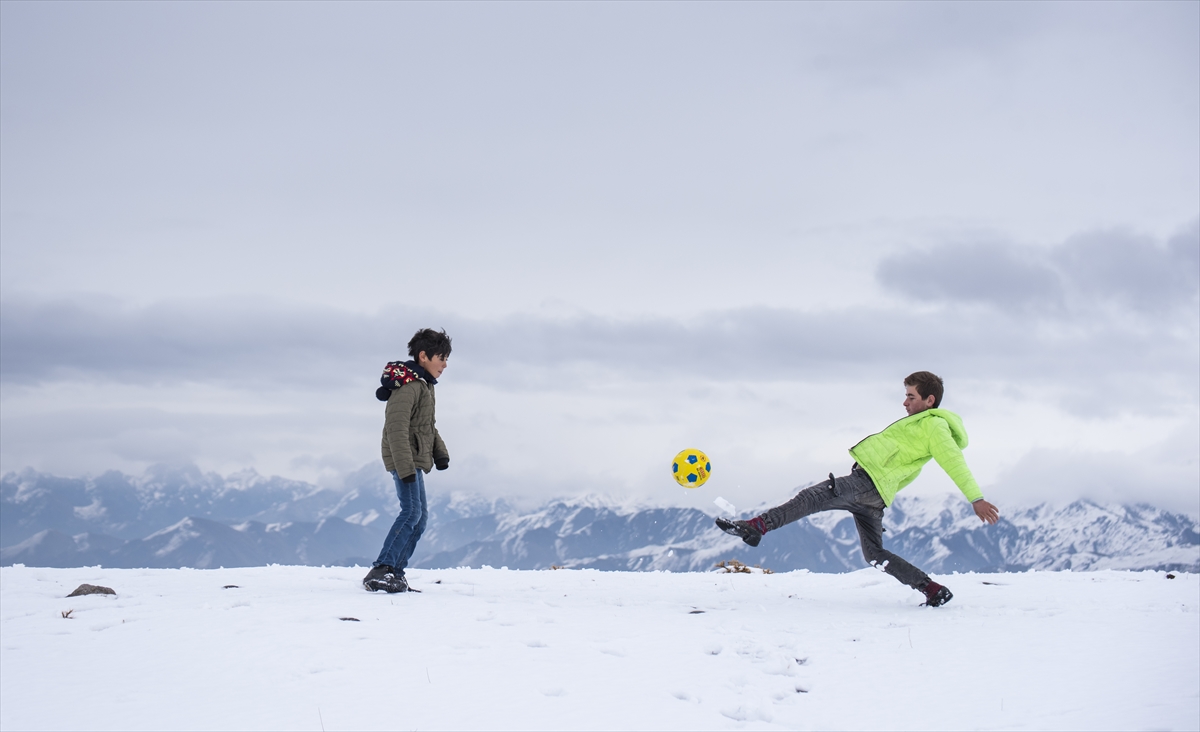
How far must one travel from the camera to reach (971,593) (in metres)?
12.5

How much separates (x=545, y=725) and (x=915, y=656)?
4192 mm

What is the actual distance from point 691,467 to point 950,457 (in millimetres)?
5165

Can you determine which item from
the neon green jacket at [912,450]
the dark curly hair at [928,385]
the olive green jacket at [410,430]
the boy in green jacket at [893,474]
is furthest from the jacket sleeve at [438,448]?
the dark curly hair at [928,385]

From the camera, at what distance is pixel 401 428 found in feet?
37.3

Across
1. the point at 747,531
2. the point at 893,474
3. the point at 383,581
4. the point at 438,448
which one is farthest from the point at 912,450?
the point at 383,581

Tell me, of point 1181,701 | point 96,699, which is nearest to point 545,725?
point 96,699

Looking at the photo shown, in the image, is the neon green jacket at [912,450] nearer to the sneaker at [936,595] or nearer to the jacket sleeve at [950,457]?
the jacket sleeve at [950,457]

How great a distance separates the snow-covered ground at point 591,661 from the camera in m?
6.86

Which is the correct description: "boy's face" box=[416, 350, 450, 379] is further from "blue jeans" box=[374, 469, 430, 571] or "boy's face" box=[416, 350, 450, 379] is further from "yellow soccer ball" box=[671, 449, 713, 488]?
"yellow soccer ball" box=[671, 449, 713, 488]

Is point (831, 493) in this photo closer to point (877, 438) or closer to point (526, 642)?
point (877, 438)

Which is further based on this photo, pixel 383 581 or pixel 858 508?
pixel 383 581

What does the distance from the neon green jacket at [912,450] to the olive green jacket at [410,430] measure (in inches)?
239

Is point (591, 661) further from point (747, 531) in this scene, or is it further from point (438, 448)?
point (438, 448)

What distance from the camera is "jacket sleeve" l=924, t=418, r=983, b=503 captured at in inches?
413
